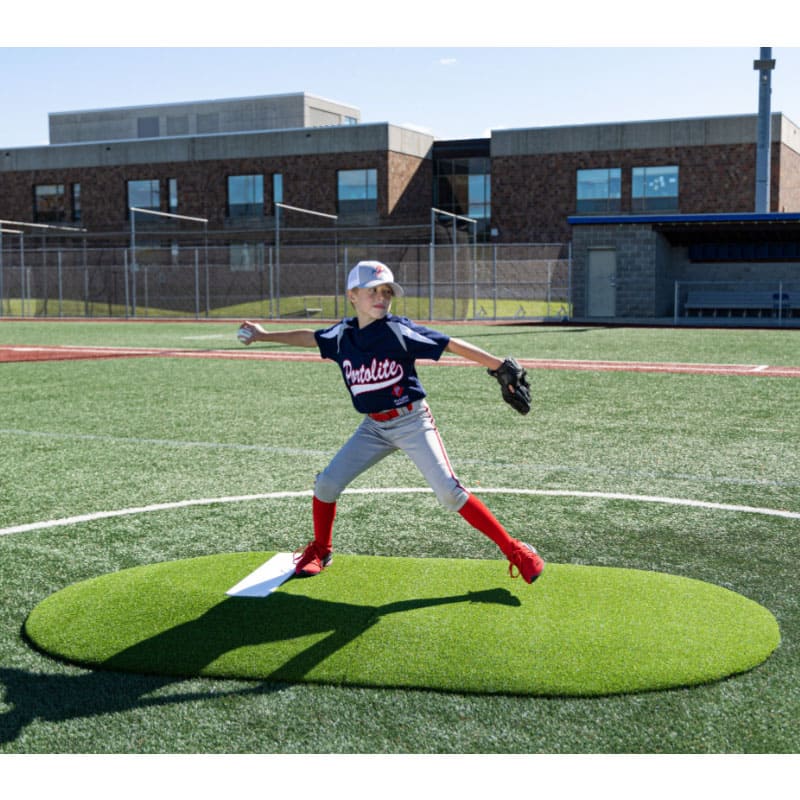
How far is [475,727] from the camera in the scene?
144 inches

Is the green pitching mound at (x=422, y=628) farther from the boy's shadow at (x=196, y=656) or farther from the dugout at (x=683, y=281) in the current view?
the dugout at (x=683, y=281)

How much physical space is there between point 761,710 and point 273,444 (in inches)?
267

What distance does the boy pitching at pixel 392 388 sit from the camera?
504cm

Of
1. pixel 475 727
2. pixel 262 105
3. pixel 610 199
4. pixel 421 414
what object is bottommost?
pixel 475 727

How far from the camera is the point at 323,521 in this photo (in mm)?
5465

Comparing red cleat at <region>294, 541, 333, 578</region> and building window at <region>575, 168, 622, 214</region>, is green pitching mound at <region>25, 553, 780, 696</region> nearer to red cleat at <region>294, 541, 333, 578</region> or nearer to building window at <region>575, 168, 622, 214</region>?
red cleat at <region>294, 541, 333, 578</region>

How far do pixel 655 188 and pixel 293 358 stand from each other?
108 ft

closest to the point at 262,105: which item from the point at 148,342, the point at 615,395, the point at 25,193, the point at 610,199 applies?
the point at 25,193

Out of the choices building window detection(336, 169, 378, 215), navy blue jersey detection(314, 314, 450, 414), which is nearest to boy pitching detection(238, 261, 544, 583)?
navy blue jersey detection(314, 314, 450, 414)

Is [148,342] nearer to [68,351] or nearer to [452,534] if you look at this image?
[68,351]

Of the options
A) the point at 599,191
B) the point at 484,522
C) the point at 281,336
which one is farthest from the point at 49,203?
the point at 484,522

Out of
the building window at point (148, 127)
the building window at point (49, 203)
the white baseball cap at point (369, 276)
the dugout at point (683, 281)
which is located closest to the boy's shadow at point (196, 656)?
the white baseball cap at point (369, 276)

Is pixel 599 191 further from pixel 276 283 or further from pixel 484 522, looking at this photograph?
pixel 484 522

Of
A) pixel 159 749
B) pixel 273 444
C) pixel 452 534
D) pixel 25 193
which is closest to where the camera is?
pixel 159 749
